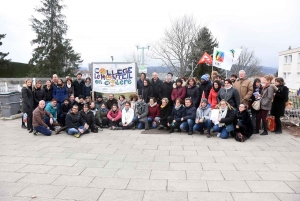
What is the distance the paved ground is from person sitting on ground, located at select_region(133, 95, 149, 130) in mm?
1229

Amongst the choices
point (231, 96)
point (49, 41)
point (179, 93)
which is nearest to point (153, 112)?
point (179, 93)

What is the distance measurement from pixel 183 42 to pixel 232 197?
24921mm

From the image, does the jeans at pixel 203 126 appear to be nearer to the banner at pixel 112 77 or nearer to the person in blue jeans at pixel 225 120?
the person in blue jeans at pixel 225 120

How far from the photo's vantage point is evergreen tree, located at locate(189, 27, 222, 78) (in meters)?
27.9

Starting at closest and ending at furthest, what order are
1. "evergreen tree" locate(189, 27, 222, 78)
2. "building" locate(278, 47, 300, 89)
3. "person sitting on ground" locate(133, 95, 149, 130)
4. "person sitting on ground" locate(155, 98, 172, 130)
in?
1. "person sitting on ground" locate(155, 98, 172, 130)
2. "person sitting on ground" locate(133, 95, 149, 130)
3. "evergreen tree" locate(189, 27, 222, 78)
4. "building" locate(278, 47, 300, 89)

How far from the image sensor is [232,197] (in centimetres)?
363

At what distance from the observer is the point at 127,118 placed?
878 centimetres

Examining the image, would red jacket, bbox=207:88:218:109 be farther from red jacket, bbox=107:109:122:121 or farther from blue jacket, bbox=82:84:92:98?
blue jacket, bbox=82:84:92:98

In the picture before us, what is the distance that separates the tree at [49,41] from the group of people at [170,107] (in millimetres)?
→ 22729

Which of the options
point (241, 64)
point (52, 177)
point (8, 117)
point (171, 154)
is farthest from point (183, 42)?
point (52, 177)

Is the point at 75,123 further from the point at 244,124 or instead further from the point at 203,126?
the point at 244,124

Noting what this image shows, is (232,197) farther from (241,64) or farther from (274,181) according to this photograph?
(241,64)

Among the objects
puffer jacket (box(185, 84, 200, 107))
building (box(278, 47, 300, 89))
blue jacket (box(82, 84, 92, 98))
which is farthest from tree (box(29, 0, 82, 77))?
building (box(278, 47, 300, 89))

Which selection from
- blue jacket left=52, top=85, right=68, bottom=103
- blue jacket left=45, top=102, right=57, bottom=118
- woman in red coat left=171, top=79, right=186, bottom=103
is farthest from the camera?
blue jacket left=52, top=85, right=68, bottom=103
